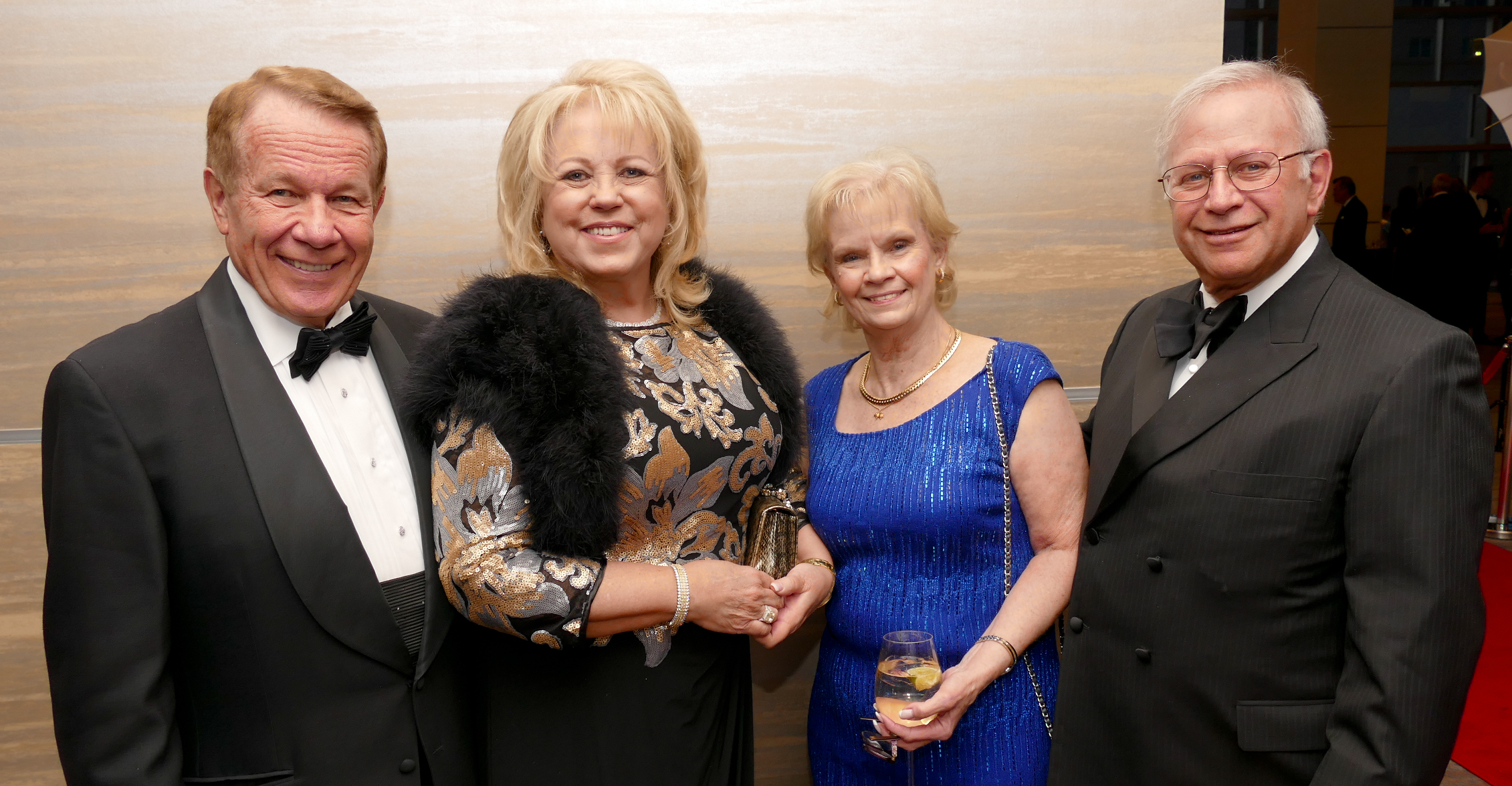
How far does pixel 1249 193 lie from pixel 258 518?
5.94 feet

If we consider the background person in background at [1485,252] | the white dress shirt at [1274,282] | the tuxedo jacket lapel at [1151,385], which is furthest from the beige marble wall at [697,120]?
the background person in background at [1485,252]

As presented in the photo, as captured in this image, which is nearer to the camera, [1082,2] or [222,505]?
[222,505]

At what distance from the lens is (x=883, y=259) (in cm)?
211

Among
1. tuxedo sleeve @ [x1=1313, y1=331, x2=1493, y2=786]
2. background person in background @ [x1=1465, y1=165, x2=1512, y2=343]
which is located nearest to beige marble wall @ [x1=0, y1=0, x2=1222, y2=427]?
tuxedo sleeve @ [x1=1313, y1=331, x2=1493, y2=786]

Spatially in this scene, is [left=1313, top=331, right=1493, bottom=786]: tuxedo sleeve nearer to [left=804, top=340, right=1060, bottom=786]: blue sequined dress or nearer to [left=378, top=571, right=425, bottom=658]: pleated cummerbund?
[left=804, top=340, right=1060, bottom=786]: blue sequined dress

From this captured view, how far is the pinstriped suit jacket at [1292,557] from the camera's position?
1.43m

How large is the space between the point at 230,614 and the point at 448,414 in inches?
18.6

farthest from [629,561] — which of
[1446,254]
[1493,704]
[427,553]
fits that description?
[1446,254]

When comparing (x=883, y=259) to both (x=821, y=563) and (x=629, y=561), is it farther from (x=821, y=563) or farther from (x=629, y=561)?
(x=629, y=561)

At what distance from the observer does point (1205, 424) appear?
1.64 m

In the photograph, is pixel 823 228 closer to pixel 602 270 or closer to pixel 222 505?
pixel 602 270

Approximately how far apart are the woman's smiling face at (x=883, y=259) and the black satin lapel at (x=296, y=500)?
118 centimetres

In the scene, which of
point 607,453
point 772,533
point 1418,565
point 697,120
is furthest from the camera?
point 697,120

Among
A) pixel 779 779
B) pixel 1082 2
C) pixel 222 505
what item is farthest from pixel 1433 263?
pixel 222 505
